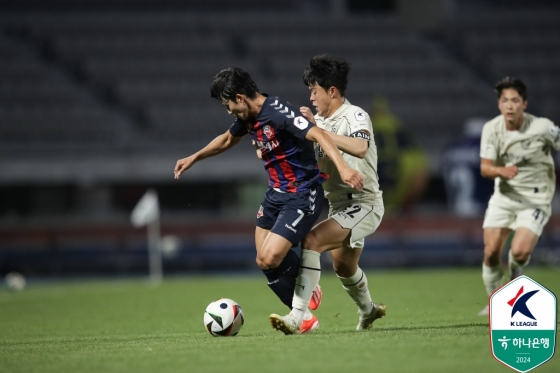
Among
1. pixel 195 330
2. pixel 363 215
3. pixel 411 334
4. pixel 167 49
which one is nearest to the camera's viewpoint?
pixel 411 334

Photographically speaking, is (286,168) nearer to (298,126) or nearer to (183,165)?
→ (298,126)

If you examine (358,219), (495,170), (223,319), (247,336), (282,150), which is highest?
(282,150)

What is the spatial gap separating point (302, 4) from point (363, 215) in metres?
25.3

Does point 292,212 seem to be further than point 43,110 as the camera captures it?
No

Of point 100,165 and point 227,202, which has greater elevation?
point 100,165

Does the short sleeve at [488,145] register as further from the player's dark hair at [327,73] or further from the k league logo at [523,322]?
the k league logo at [523,322]

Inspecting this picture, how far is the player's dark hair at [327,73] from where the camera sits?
280 inches

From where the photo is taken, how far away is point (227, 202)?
2583cm

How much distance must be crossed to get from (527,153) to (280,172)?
2.96 m

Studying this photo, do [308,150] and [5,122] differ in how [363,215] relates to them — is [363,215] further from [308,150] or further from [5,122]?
[5,122]

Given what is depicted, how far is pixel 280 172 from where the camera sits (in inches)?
276

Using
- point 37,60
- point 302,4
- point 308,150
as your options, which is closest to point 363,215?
point 308,150

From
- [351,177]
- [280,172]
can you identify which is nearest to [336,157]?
[351,177]

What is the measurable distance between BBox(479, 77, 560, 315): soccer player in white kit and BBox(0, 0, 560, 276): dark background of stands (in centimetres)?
1310
